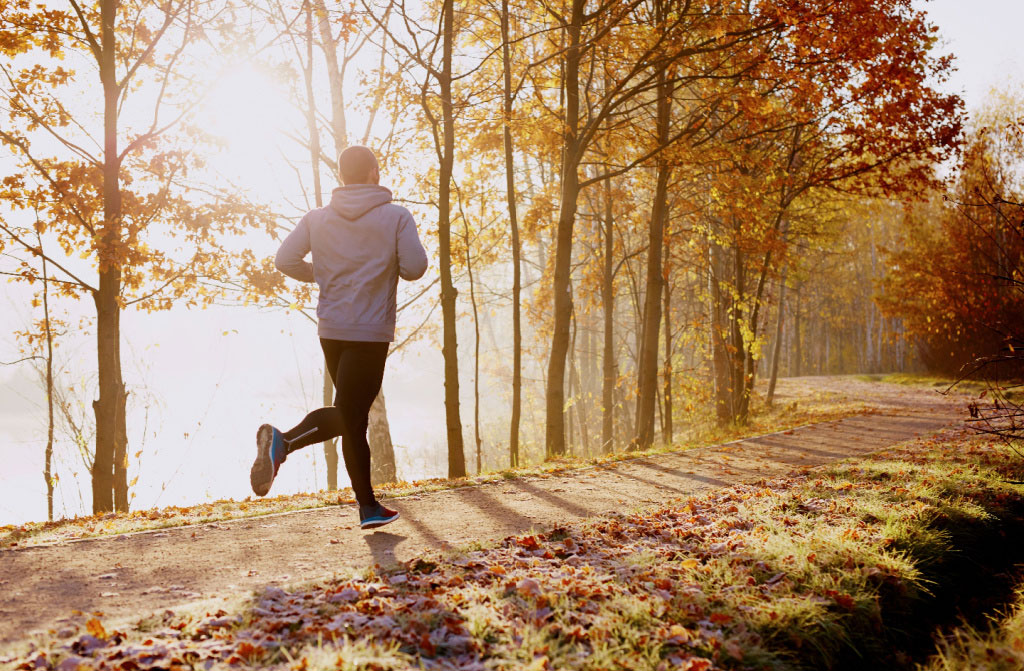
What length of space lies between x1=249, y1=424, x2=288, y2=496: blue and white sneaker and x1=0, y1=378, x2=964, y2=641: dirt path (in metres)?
0.38

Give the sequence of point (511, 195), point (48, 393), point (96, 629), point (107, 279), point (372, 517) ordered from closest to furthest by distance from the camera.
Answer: point (96, 629) < point (372, 517) < point (107, 279) < point (511, 195) < point (48, 393)

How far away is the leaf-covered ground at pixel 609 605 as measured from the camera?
2545mm

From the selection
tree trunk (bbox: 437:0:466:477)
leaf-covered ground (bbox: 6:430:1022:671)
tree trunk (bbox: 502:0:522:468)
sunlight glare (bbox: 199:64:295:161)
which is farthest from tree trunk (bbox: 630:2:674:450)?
sunlight glare (bbox: 199:64:295:161)

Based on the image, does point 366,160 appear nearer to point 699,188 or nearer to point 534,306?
point 699,188

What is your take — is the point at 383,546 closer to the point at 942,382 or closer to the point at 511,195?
the point at 511,195

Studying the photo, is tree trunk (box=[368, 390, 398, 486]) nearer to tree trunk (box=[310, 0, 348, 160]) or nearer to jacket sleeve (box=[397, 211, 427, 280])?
tree trunk (box=[310, 0, 348, 160])

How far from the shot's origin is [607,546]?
4.25 m

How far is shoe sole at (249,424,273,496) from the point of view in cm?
417

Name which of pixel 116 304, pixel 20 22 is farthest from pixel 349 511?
pixel 20 22

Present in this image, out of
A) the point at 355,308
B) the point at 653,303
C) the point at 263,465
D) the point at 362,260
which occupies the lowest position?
the point at 263,465

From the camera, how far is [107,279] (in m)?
8.49

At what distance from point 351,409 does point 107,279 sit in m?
5.95

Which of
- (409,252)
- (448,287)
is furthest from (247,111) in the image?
(409,252)

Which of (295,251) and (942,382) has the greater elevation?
(295,251)
